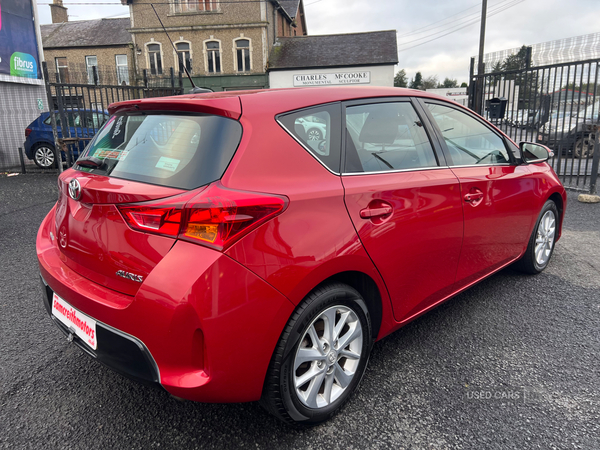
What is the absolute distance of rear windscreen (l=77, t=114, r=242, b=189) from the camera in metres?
1.75

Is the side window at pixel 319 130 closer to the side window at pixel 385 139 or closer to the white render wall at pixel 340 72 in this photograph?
the side window at pixel 385 139

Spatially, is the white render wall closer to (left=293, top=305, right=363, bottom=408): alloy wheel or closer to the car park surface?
the car park surface

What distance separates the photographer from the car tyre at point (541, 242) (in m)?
3.68

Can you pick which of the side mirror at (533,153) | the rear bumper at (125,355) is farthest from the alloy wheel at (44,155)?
the side mirror at (533,153)

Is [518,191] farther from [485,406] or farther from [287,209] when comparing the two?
[287,209]

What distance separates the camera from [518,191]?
3232 millimetres

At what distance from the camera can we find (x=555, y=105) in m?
8.32

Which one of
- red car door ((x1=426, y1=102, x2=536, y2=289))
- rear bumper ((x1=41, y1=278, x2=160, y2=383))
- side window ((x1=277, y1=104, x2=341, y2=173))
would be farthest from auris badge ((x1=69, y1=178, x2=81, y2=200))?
red car door ((x1=426, y1=102, x2=536, y2=289))

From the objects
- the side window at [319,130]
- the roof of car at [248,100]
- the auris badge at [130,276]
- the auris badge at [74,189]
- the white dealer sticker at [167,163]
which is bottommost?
the auris badge at [130,276]

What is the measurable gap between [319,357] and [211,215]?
85 centimetres

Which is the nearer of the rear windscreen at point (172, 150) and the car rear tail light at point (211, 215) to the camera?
the car rear tail light at point (211, 215)

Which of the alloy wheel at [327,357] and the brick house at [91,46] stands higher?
the brick house at [91,46]

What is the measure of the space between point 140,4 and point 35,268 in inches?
1290

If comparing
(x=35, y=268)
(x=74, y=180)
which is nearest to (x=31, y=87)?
(x=35, y=268)
